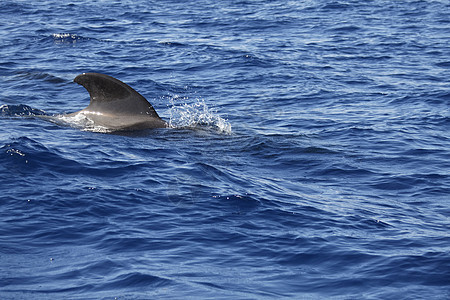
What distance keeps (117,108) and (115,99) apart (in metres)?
0.19

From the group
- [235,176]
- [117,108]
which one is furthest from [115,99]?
[235,176]

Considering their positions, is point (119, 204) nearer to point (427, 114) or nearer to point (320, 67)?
point (427, 114)

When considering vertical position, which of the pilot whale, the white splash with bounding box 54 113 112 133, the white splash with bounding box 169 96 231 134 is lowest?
the white splash with bounding box 169 96 231 134

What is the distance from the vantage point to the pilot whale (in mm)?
13750

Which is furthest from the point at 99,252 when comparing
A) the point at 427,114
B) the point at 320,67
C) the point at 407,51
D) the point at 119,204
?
the point at 407,51

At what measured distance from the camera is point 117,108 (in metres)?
14.0

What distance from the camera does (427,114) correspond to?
54.5 ft

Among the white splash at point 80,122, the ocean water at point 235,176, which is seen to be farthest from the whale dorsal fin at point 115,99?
the ocean water at point 235,176

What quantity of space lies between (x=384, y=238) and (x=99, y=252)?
389 cm

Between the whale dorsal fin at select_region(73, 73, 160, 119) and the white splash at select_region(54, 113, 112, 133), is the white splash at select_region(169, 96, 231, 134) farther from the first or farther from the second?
the white splash at select_region(54, 113, 112, 133)

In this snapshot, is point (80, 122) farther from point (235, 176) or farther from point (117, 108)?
point (235, 176)

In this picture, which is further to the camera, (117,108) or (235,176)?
(117,108)

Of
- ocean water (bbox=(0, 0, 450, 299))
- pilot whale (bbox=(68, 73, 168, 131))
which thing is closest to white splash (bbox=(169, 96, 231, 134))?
ocean water (bbox=(0, 0, 450, 299))

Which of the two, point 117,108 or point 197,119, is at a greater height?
point 117,108
